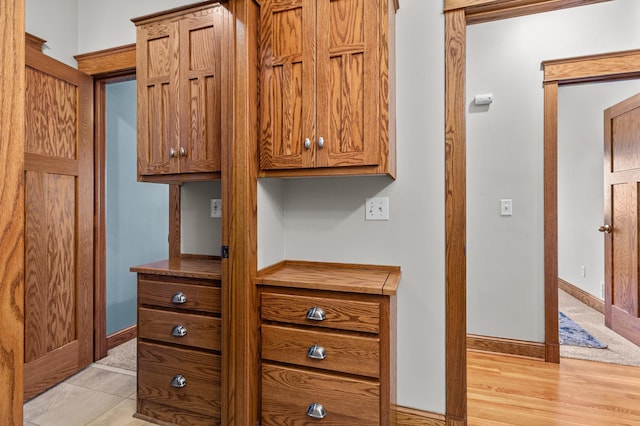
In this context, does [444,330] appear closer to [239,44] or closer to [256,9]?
[239,44]

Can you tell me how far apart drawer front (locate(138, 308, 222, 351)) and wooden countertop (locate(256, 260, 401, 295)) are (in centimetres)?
37

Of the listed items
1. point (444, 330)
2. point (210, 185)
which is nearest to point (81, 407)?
point (210, 185)

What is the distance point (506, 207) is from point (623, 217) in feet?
3.46

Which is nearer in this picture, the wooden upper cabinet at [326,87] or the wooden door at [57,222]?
the wooden upper cabinet at [326,87]

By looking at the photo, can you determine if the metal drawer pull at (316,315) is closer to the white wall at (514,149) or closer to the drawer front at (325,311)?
the drawer front at (325,311)

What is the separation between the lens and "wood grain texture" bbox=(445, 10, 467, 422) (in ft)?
5.45

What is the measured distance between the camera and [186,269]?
5.79ft

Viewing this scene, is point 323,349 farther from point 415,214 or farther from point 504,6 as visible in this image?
point 504,6

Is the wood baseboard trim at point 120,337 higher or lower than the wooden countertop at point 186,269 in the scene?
lower

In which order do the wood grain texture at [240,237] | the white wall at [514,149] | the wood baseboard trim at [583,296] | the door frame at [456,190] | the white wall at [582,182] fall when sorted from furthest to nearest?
the white wall at [582,182] < the wood baseboard trim at [583,296] < the white wall at [514,149] < the door frame at [456,190] < the wood grain texture at [240,237]

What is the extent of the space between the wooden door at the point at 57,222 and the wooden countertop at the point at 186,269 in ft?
2.95

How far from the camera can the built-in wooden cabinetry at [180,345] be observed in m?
1.67

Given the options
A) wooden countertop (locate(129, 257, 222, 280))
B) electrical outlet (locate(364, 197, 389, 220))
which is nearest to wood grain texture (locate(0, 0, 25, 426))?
wooden countertop (locate(129, 257, 222, 280))

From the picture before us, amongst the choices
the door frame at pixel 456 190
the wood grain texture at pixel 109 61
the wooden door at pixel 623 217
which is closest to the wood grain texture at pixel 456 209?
the door frame at pixel 456 190
